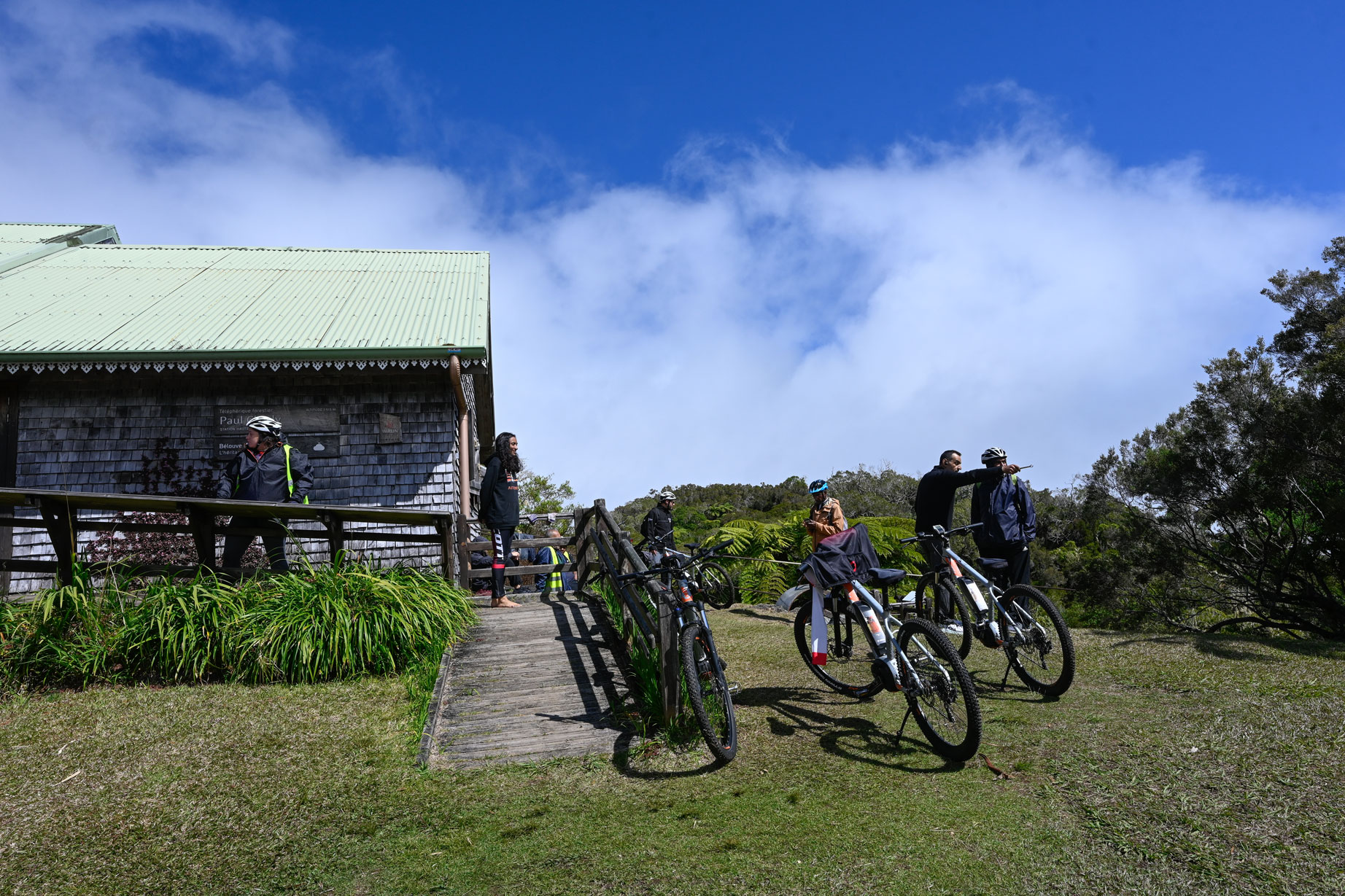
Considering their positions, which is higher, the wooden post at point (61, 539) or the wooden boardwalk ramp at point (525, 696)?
the wooden post at point (61, 539)

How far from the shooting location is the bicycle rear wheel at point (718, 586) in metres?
10.9

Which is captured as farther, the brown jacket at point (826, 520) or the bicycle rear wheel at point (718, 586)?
the bicycle rear wheel at point (718, 586)

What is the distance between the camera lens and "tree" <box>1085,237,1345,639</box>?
11.2m

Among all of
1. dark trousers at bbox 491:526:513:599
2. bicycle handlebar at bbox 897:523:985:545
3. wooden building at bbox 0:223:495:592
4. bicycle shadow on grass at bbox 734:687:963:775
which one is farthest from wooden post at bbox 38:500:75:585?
bicycle handlebar at bbox 897:523:985:545

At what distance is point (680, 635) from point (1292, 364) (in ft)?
40.5

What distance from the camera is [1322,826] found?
341cm

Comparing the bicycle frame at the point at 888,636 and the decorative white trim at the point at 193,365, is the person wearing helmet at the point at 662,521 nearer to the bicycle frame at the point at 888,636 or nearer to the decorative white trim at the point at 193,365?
the decorative white trim at the point at 193,365

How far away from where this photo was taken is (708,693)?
5.16 meters

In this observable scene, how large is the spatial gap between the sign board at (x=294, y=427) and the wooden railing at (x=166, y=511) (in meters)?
3.55

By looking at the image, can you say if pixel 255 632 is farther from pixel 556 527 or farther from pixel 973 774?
pixel 556 527

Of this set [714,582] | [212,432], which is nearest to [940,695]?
[714,582]

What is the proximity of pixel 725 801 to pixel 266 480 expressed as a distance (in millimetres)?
5666

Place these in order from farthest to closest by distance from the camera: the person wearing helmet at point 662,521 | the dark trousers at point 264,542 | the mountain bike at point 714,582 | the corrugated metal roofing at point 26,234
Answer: the corrugated metal roofing at point 26,234, the person wearing helmet at point 662,521, the mountain bike at point 714,582, the dark trousers at point 264,542

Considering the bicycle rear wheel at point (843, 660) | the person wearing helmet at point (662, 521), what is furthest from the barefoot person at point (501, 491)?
the bicycle rear wheel at point (843, 660)
